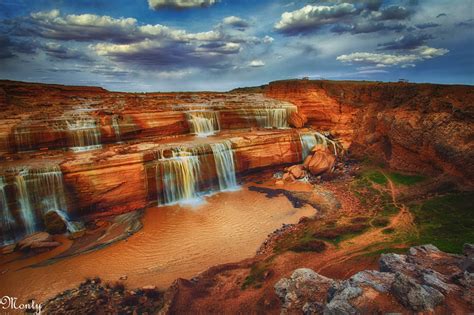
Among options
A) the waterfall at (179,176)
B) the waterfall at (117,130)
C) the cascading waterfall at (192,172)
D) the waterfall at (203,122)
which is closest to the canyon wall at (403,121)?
the waterfall at (203,122)

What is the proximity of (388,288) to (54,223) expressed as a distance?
13.7m

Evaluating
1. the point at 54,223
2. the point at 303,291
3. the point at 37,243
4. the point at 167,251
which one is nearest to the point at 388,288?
the point at 303,291

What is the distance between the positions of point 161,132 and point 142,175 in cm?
685

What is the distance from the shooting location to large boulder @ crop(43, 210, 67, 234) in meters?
13.0

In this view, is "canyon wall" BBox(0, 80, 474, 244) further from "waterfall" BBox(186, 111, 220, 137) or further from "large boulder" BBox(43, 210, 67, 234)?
"large boulder" BBox(43, 210, 67, 234)

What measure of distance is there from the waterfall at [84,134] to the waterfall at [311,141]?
1498cm

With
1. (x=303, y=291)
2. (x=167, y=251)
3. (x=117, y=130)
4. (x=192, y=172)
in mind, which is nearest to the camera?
(x=303, y=291)

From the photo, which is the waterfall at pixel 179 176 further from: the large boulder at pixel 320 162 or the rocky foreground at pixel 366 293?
the large boulder at pixel 320 162

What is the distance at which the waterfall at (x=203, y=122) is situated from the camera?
77.2 ft

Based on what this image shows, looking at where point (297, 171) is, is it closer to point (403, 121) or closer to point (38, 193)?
point (403, 121)

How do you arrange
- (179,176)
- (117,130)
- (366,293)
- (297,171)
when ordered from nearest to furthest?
(366,293) → (179,176) → (117,130) → (297,171)

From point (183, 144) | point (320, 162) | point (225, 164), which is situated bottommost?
point (320, 162)

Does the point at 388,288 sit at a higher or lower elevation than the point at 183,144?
lower

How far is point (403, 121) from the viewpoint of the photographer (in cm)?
1817
